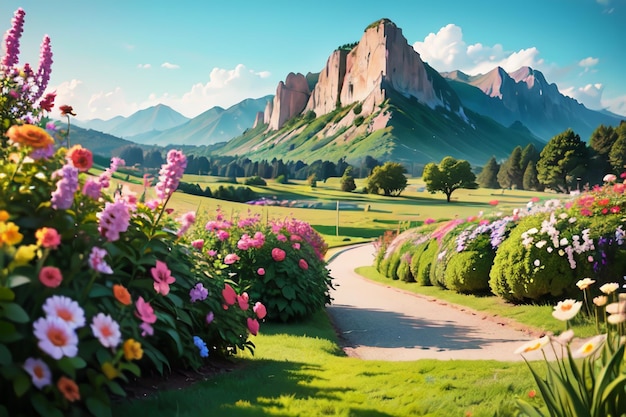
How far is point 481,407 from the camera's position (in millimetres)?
3203

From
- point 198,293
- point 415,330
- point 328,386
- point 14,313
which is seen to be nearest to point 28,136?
point 14,313

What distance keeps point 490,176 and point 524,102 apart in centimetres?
8537

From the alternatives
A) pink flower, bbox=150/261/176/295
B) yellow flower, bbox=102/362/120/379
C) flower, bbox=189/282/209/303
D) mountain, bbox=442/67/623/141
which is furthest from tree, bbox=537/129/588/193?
mountain, bbox=442/67/623/141

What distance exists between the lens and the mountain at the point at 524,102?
108m

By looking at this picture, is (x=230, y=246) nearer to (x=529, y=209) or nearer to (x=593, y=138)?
(x=529, y=209)

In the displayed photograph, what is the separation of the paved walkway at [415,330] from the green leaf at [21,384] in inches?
186

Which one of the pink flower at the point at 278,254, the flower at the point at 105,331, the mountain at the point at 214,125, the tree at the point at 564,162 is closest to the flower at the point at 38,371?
the flower at the point at 105,331

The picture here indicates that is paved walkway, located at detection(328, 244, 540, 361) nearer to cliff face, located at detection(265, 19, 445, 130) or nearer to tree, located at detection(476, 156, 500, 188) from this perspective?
tree, located at detection(476, 156, 500, 188)

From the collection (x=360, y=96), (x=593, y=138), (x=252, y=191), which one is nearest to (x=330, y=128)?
(x=360, y=96)

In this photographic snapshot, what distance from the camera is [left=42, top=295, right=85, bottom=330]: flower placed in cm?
163

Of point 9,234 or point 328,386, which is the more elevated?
point 9,234

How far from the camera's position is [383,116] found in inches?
2562

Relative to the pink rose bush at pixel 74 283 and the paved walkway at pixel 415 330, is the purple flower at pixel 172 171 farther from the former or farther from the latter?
the paved walkway at pixel 415 330

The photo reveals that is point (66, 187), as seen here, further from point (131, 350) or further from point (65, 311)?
point (131, 350)
